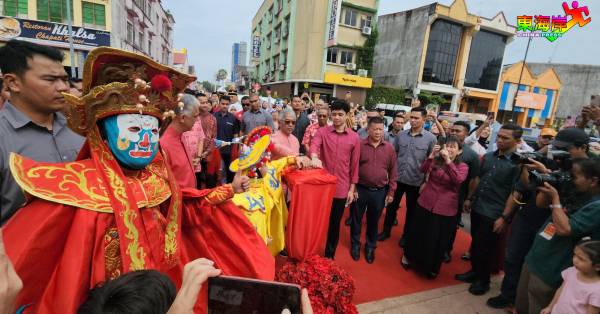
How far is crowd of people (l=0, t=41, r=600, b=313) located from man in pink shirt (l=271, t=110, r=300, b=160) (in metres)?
0.02

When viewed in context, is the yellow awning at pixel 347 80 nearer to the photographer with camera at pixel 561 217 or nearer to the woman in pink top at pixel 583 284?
the photographer with camera at pixel 561 217

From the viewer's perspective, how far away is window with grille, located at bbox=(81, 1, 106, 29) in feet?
54.1

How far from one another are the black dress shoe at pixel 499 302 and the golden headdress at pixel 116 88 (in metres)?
3.68

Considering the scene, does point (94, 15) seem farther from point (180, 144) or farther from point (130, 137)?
point (130, 137)

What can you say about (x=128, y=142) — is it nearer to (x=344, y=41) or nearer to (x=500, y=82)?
(x=344, y=41)

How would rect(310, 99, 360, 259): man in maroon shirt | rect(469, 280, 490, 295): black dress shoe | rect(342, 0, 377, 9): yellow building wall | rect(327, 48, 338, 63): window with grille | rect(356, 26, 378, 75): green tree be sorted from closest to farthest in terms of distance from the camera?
rect(469, 280, 490, 295): black dress shoe
rect(310, 99, 360, 259): man in maroon shirt
rect(342, 0, 377, 9): yellow building wall
rect(327, 48, 338, 63): window with grille
rect(356, 26, 378, 75): green tree

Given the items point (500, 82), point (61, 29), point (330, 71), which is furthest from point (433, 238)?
point (500, 82)

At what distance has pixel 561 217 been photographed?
2201mm

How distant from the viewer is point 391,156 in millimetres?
3793

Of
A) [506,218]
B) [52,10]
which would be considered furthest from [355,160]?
[52,10]

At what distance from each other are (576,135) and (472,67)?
994 inches

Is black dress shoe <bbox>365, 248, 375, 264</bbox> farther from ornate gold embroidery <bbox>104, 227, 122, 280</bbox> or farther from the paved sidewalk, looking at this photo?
ornate gold embroidery <bbox>104, 227, 122, 280</bbox>

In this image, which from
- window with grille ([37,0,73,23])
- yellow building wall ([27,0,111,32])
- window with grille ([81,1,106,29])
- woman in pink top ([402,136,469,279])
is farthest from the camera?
window with grille ([81,1,106,29])

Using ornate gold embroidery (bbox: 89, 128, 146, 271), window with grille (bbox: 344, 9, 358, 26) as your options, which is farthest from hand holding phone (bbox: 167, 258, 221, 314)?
window with grille (bbox: 344, 9, 358, 26)
